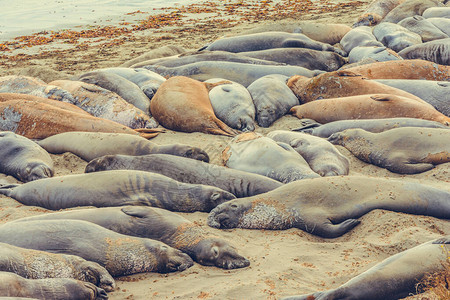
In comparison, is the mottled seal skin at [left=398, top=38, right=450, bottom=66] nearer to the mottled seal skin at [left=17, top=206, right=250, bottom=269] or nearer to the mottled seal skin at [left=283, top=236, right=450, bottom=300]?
the mottled seal skin at [left=17, top=206, right=250, bottom=269]

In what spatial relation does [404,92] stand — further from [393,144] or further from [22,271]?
[22,271]

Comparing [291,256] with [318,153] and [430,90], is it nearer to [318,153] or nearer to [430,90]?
[318,153]

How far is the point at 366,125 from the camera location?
282 inches

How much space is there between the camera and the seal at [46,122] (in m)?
7.25

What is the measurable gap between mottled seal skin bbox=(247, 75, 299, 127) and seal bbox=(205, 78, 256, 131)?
111 millimetres

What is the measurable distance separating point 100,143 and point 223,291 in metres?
3.41

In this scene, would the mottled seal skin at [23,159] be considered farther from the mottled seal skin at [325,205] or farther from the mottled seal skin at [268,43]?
the mottled seal skin at [268,43]

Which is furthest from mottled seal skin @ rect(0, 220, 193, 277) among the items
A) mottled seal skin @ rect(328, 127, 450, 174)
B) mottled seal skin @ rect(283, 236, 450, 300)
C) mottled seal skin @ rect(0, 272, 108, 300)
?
mottled seal skin @ rect(328, 127, 450, 174)

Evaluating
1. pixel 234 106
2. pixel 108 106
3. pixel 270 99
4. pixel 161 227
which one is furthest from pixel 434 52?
pixel 161 227

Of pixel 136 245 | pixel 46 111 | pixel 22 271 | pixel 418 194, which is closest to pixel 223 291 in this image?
pixel 136 245

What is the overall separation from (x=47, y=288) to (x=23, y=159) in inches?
127

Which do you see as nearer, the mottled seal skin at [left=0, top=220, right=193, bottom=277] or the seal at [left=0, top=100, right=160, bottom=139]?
the mottled seal skin at [left=0, top=220, right=193, bottom=277]

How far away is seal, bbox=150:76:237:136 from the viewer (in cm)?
763

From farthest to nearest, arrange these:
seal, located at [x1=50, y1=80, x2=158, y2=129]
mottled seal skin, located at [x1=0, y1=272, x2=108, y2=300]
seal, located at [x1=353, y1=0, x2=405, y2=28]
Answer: seal, located at [x1=353, y1=0, x2=405, y2=28], seal, located at [x1=50, y1=80, x2=158, y2=129], mottled seal skin, located at [x1=0, y1=272, x2=108, y2=300]
